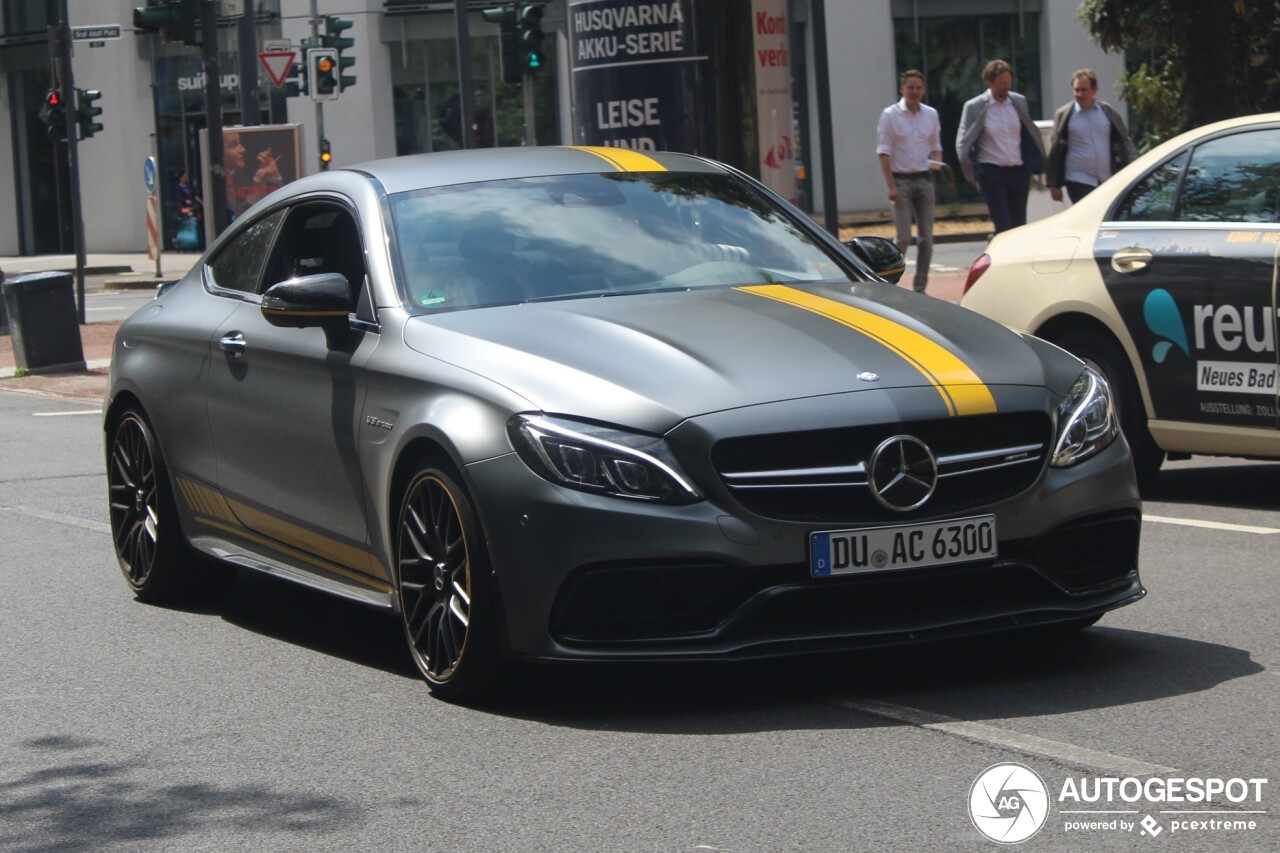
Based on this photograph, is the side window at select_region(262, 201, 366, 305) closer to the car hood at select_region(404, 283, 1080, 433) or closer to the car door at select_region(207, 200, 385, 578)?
the car door at select_region(207, 200, 385, 578)

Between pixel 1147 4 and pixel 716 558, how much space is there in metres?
17.5

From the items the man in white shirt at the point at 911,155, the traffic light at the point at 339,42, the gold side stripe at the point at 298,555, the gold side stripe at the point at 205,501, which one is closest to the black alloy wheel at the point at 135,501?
the gold side stripe at the point at 205,501

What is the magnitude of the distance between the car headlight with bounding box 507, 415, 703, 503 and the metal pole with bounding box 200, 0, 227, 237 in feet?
51.2

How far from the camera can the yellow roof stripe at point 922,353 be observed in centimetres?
554

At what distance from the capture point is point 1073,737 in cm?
512

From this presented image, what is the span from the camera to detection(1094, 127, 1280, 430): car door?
28.1 ft

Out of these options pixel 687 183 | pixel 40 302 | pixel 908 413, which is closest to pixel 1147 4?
pixel 40 302

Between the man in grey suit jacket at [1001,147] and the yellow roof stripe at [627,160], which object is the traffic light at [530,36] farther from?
the yellow roof stripe at [627,160]

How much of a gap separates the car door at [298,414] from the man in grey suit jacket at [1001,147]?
1128cm

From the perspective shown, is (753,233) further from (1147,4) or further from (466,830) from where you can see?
(1147,4)

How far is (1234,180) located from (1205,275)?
446 mm

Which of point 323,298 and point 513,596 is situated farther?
point 323,298

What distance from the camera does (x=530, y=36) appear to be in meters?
31.1

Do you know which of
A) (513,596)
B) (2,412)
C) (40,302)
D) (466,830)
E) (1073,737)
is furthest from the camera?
(40,302)
